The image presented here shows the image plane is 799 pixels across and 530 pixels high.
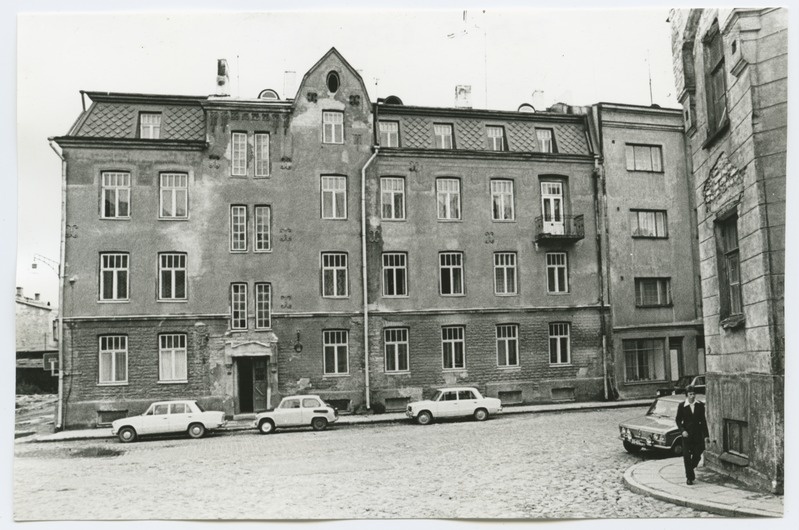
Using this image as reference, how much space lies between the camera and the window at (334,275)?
35.5 feet

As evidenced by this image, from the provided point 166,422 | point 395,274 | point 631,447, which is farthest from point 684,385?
point 166,422

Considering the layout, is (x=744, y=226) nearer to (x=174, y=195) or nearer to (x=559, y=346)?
(x=559, y=346)

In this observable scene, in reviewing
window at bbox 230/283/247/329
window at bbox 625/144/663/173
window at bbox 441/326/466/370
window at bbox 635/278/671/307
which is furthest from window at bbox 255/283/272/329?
window at bbox 625/144/663/173

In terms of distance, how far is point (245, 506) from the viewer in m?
9.03

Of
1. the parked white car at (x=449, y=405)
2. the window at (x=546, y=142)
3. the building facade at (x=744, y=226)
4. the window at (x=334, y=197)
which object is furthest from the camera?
the window at (x=546, y=142)

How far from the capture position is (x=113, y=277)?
400 inches

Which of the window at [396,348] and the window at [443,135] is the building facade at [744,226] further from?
the window at [396,348]

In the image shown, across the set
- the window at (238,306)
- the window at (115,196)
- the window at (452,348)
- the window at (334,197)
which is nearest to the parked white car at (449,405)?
the window at (452,348)

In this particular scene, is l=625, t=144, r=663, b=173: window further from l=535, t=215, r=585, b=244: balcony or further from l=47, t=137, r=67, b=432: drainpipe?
l=47, t=137, r=67, b=432: drainpipe

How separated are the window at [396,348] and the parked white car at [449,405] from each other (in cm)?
62

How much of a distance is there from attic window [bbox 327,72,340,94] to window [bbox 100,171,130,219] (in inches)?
130

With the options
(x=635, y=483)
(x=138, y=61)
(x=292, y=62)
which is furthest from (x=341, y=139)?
(x=635, y=483)

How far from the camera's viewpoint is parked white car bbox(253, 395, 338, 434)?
10.2 m

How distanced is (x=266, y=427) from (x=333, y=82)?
5166 millimetres
